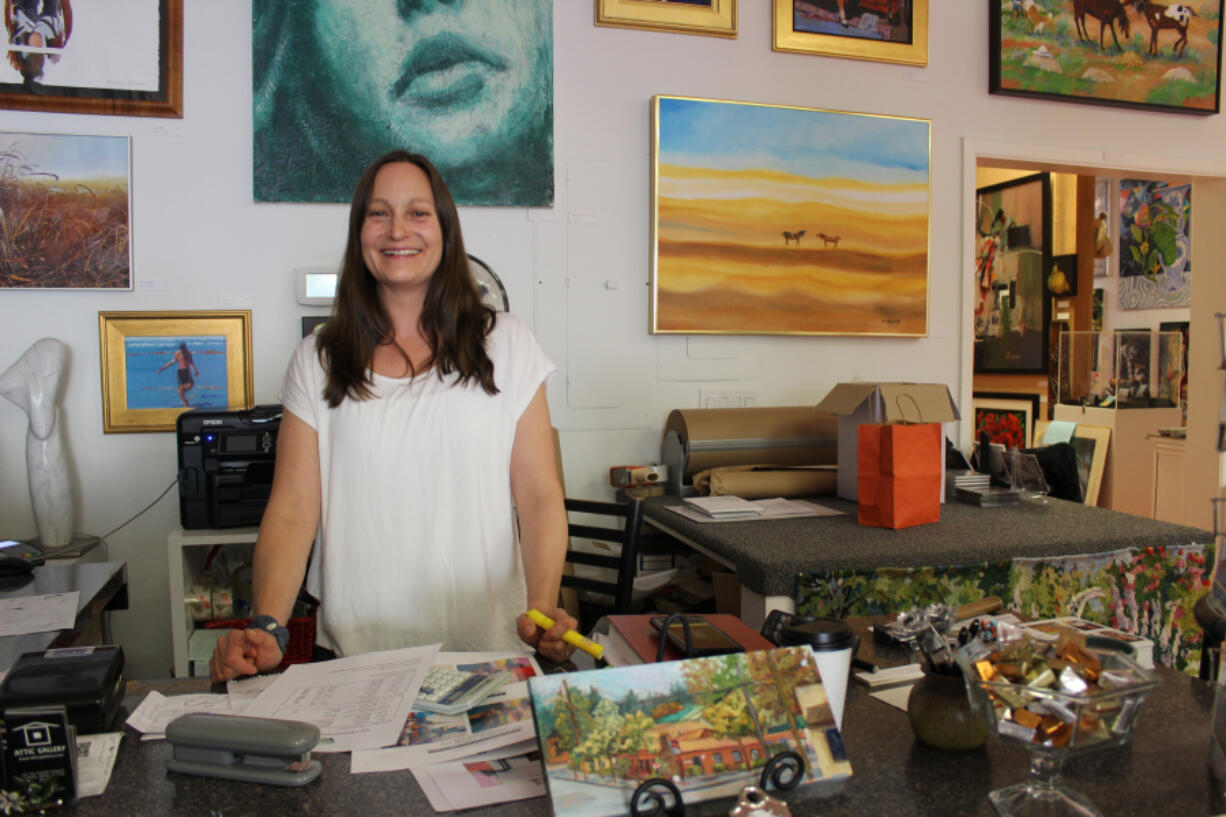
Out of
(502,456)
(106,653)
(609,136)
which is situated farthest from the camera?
(609,136)

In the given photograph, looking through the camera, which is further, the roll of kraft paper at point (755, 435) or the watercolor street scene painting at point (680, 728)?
the roll of kraft paper at point (755, 435)

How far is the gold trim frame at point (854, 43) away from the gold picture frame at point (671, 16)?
18 cm

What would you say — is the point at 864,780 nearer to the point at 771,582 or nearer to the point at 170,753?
the point at 170,753

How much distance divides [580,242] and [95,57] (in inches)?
62.0

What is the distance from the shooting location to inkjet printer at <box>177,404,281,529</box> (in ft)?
7.99

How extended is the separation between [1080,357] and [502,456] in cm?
429

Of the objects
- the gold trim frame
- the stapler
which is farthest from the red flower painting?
the stapler

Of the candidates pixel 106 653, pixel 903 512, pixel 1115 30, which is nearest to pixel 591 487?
pixel 903 512

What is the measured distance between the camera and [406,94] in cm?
281

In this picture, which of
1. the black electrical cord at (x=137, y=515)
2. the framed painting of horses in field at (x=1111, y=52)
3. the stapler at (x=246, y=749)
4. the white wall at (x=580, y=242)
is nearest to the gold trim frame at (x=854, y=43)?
the white wall at (x=580, y=242)

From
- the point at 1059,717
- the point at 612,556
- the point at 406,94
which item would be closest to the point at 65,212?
the point at 406,94

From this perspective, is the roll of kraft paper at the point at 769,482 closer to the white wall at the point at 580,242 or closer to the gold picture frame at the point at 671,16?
the white wall at the point at 580,242

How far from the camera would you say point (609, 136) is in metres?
2.99

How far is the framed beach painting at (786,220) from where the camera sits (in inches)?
118
